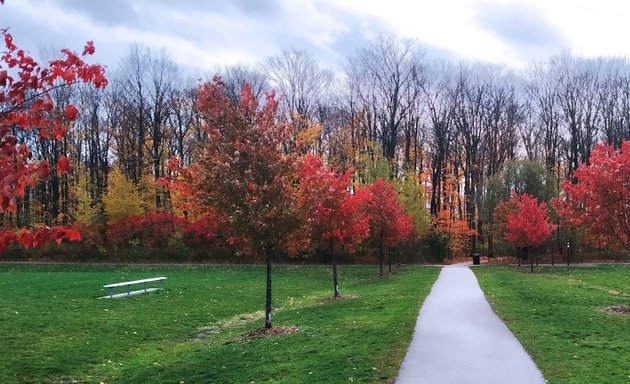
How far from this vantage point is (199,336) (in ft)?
38.6

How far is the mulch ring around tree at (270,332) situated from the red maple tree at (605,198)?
8.76 meters

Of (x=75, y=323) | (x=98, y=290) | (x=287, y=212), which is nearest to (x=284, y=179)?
(x=287, y=212)

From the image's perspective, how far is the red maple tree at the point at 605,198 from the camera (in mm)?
13312

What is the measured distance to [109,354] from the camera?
391 inches

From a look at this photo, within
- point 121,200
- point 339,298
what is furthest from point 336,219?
point 121,200

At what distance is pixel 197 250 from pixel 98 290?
725 inches

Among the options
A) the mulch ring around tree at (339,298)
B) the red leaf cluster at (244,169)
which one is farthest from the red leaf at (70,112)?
the mulch ring around tree at (339,298)

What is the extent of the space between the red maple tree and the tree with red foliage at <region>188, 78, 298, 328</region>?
8404mm

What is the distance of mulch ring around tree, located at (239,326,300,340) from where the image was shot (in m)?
10.6

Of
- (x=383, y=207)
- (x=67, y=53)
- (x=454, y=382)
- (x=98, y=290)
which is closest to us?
(x=67, y=53)

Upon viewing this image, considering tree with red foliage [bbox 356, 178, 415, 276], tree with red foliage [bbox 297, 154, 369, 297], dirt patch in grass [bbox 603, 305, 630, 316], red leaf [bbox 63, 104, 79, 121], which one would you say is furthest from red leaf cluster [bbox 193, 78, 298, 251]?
tree with red foliage [bbox 356, 178, 415, 276]

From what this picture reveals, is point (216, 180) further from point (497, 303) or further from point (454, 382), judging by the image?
point (497, 303)

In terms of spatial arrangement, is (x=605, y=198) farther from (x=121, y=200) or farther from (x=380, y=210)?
(x=121, y=200)

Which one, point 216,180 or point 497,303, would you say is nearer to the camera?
point 216,180
